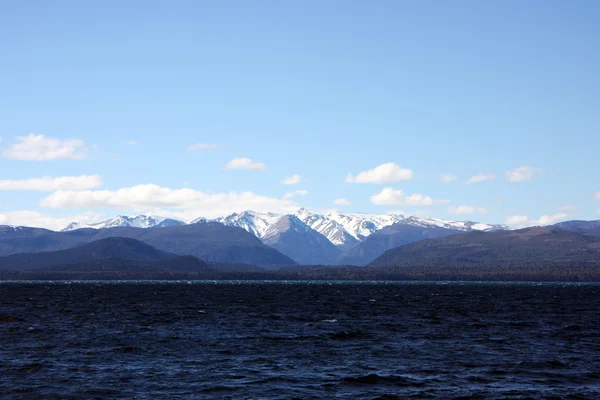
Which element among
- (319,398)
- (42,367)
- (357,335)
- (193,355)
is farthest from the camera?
(357,335)

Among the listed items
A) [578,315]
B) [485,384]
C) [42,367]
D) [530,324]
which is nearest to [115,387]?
[42,367]

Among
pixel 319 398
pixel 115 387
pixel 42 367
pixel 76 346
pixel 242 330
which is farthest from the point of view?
pixel 242 330

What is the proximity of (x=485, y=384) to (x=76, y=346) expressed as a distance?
4052 centimetres

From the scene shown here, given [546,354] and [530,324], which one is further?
[530,324]

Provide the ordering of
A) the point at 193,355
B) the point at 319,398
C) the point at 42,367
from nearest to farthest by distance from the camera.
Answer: the point at 319,398, the point at 42,367, the point at 193,355

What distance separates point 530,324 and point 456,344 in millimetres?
31458

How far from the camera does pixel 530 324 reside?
334ft

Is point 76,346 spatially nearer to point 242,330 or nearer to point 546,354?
point 242,330

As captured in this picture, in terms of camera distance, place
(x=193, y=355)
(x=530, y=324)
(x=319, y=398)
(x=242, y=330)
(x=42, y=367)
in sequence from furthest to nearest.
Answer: (x=530, y=324) < (x=242, y=330) < (x=193, y=355) < (x=42, y=367) < (x=319, y=398)

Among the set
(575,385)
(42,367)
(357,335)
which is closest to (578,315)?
(357,335)

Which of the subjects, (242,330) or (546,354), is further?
(242,330)

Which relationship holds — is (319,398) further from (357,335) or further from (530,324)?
(530,324)

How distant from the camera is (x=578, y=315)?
409 feet

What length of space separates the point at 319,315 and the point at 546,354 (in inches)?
2328
